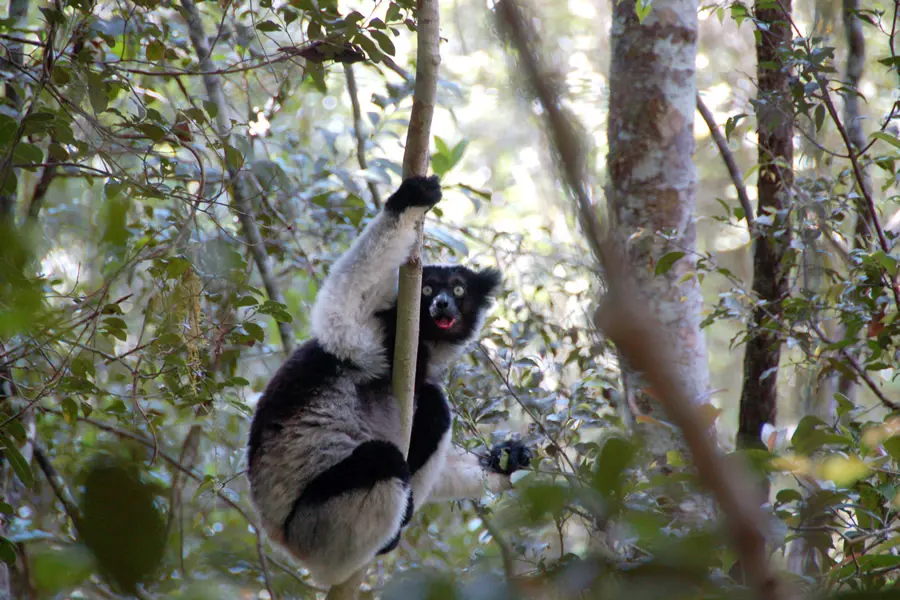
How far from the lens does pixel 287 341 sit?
13.2ft

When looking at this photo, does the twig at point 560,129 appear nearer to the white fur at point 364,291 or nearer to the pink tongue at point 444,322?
the white fur at point 364,291

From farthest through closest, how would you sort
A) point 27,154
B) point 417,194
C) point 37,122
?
point 417,194, point 27,154, point 37,122

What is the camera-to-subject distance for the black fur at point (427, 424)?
3.55 m

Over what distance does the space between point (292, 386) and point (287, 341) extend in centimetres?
85

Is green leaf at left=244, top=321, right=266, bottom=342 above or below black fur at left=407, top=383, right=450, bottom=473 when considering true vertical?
above

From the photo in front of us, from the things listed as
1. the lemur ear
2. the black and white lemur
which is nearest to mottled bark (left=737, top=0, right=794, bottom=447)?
the black and white lemur

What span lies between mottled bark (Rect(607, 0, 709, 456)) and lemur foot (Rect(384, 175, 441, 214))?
3.43ft

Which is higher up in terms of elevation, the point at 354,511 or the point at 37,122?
the point at 37,122

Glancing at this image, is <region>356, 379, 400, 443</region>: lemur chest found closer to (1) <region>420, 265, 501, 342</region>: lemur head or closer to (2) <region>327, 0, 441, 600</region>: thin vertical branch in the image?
(2) <region>327, 0, 441, 600</region>: thin vertical branch

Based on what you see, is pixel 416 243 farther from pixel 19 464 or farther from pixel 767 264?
pixel 767 264

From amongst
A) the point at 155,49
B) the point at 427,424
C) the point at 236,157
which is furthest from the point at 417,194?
the point at 155,49

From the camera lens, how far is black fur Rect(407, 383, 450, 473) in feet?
11.7

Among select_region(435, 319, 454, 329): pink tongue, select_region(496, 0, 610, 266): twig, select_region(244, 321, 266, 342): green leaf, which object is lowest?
select_region(496, 0, 610, 266): twig

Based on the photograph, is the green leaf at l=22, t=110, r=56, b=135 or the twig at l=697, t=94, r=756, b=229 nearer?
the green leaf at l=22, t=110, r=56, b=135
